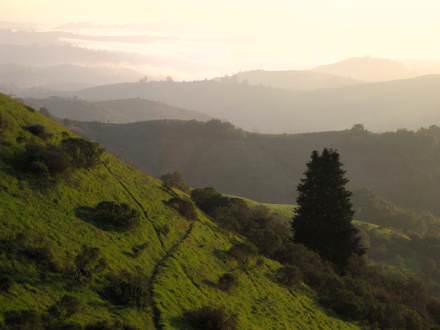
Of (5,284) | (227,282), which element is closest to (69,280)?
(5,284)

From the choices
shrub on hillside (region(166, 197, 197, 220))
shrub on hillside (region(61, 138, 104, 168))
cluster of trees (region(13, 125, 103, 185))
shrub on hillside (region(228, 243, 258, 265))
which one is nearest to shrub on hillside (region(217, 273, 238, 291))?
shrub on hillside (region(228, 243, 258, 265))

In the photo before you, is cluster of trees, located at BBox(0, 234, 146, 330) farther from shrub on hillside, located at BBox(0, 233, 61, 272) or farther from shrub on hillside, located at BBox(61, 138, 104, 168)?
shrub on hillside, located at BBox(61, 138, 104, 168)

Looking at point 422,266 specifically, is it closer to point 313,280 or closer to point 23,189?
point 313,280

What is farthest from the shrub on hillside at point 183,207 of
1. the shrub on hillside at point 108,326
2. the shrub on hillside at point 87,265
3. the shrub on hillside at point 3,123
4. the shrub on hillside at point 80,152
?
the shrub on hillside at point 108,326

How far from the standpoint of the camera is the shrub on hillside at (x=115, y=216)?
76.5 feet

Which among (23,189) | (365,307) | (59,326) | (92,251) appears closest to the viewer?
(59,326)

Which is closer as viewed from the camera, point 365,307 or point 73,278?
point 73,278

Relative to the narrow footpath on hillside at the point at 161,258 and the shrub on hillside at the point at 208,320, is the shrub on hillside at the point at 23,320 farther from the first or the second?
the shrub on hillside at the point at 208,320

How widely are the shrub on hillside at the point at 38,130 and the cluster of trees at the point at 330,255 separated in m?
15.3

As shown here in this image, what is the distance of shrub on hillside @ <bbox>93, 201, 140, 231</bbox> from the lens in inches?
918

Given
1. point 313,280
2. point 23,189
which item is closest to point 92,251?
point 23,189

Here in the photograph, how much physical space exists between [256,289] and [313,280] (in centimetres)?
985

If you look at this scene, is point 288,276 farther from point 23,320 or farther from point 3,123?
point 3,123

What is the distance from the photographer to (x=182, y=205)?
3294 centimetres
